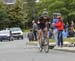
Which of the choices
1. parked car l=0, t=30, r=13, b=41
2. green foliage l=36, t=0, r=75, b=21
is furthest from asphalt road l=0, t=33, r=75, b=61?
green foliage l=36, t=0, r=75, b=21

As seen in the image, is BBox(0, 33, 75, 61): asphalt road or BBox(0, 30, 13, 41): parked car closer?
BBox(0, 33, 75, 61): asphalt road

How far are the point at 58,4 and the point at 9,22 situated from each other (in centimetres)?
1369

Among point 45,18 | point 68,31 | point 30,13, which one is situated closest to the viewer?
point 45,18

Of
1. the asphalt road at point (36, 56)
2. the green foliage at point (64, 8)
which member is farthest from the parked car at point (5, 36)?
the asphalt road at point (36, 56)

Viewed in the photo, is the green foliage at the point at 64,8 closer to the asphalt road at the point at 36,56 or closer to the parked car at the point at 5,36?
the parked car at the point at 5,36

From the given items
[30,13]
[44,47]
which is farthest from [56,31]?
[30,13]

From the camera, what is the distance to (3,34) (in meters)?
48.5

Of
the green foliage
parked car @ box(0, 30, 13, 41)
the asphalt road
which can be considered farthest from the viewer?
the green foliage

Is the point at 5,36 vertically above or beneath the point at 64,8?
beneath

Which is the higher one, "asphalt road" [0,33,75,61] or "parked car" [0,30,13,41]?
"asphalt road" [0,33,75,61]

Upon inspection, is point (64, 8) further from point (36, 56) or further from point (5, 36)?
point (36, 56)

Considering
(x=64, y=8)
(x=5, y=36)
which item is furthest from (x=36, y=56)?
(x=64, y=8)

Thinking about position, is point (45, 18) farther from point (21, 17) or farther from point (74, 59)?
point (21, 17)

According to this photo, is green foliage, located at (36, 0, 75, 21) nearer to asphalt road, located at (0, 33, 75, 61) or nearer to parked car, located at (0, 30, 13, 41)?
parked car, located at (0, 30, 13, 41)
